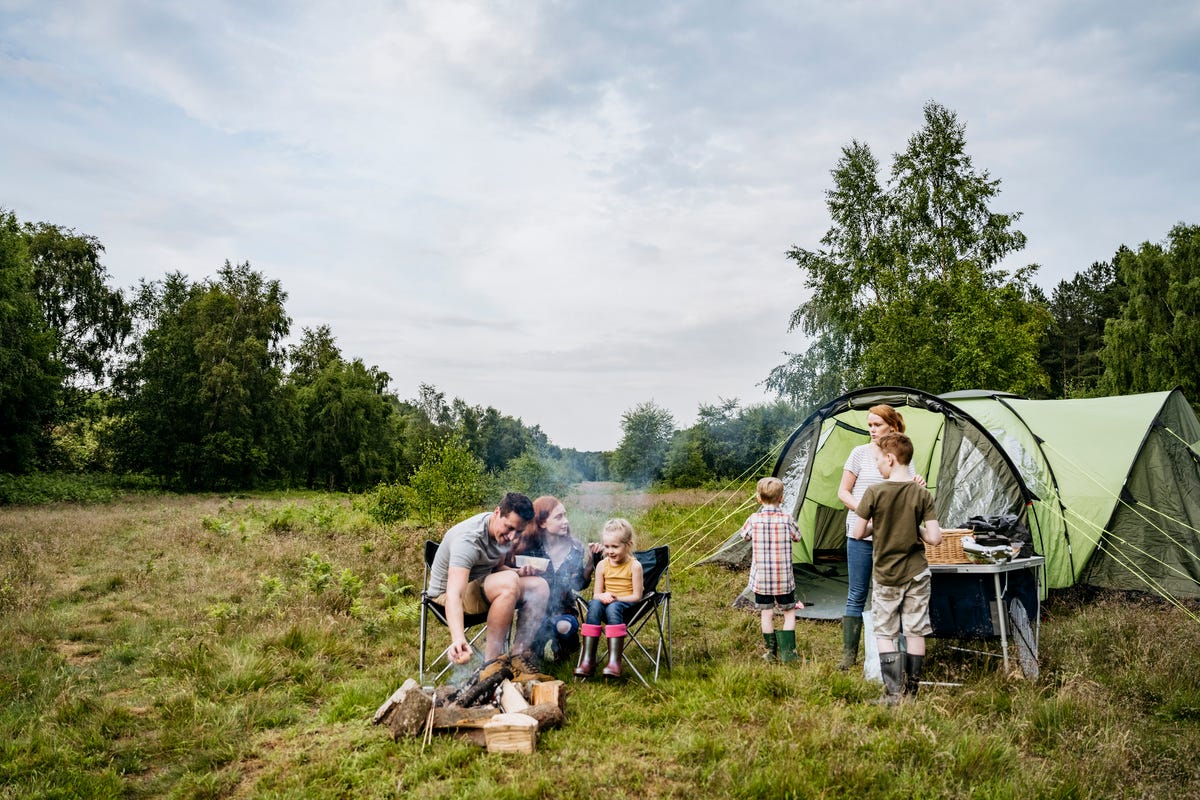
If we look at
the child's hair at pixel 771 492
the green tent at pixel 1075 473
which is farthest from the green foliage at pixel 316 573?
the green tent at pixel 1075 473

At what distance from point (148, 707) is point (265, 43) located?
7184 mm

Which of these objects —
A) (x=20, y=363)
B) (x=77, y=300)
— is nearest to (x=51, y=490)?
(x=20, y=363)

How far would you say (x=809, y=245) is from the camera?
21.0 m

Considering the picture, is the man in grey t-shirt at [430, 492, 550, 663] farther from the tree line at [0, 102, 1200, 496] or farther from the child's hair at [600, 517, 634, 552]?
the tree line at [0, 102, 1200, 496]

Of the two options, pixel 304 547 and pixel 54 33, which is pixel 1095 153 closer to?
pixel 304 547

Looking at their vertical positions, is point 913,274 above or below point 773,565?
above

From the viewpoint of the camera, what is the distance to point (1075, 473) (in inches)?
242

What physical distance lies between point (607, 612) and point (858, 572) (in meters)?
1.54

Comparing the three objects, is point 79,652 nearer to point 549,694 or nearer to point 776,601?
point 549,694

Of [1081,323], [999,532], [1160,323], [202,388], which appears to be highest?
[1081,323]

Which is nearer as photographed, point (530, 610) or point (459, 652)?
point (459, 652)

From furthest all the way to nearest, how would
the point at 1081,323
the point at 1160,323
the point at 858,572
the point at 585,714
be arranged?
the point at 1081,323, the point at 1160,323, the point at 858,572, the point at 585,714

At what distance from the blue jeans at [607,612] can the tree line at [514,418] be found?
6.79 m

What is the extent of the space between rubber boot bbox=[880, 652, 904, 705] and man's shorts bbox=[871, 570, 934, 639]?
97 millimetres
